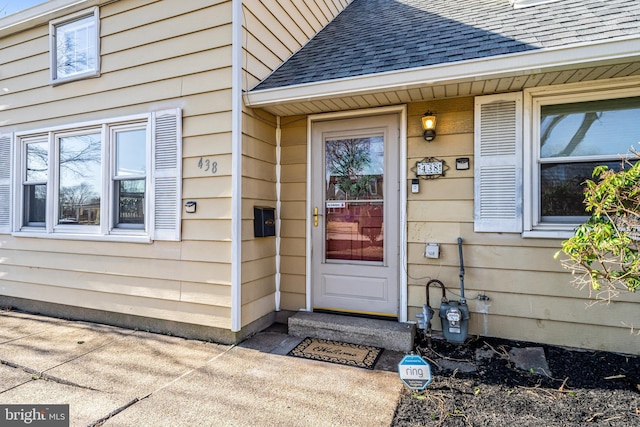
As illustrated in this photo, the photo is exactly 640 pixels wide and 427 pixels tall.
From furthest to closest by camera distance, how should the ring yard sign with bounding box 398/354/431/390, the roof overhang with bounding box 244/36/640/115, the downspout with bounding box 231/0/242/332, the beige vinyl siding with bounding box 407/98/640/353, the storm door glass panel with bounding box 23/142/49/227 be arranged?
the storm door glass panel with bounding box 23/142/49/227 → the downspout with bounding box 231/0/242/332 → the beige vinyl siding with bounding box 407/98/640/353 → the roof overhang with bounding box 244/36/640/115 → the ring yard sign with bounding box 398/354/431/390

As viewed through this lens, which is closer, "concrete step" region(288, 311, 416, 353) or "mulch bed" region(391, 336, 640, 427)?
"mulch bed" region(391, 336, 640, 427)

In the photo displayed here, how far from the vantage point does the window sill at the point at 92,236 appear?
357 cm

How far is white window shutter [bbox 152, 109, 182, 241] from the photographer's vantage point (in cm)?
339

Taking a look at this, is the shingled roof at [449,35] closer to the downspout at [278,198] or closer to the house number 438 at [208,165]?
the downspout at [278,198]

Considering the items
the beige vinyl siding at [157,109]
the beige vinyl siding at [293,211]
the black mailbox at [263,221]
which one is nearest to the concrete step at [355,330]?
the beige vinyl siding at [293,211]

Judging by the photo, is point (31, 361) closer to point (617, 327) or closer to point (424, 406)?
point (424, 406)

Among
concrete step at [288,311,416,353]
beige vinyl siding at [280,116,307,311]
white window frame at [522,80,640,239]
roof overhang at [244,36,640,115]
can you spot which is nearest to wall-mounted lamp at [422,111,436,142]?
roof overhang at [244,36,640,115]

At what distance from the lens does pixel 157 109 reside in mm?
3496

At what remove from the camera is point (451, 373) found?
8.58 ft

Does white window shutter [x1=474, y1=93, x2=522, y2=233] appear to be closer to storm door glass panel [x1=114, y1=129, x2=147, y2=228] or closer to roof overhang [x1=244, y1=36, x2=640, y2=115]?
roof overhang [x1=244, y1=36, x2=640, y2=115]

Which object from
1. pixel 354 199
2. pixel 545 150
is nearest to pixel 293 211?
pixel 354 199

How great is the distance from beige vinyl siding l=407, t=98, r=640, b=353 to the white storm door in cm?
19

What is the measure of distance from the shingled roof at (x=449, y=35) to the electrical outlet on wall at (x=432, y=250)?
1.57 m

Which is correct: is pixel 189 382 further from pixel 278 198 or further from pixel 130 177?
pixel 130 177
